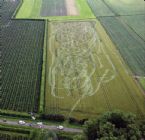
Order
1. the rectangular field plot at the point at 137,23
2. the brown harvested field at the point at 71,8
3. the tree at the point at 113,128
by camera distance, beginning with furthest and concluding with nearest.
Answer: the brown harvested field at the point at 71,8 < the rectangular field plot at the point at 137,23 < the tree at the point at 113,128

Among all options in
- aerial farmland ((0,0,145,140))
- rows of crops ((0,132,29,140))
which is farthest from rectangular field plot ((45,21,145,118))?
rows of crops ((0,132,29,140))

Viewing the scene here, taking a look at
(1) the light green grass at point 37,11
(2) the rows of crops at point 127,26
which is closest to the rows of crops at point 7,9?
(1) the light green grass at point 37,11

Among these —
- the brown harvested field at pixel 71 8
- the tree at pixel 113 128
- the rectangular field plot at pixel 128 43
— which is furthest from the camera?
the brown harvested field at pixel 71 8

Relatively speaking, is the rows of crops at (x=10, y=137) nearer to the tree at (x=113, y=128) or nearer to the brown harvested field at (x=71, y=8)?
the tree at (x=113, y=128)

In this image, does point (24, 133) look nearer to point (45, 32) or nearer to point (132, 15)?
point (45, 32)

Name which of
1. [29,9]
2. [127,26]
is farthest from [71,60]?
[29,9]

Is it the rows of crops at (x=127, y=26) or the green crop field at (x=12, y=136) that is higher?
the rows of crops at (x=127, y=26)
